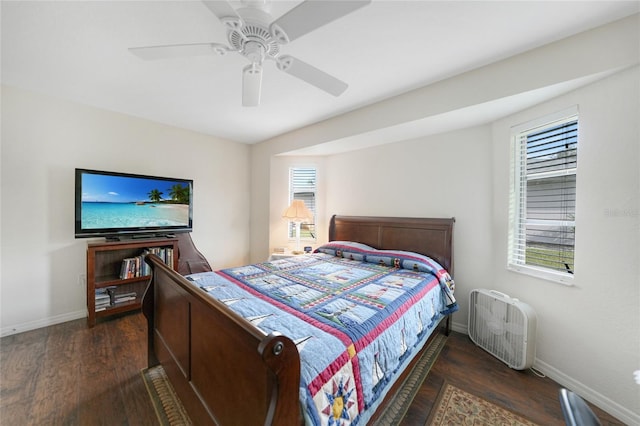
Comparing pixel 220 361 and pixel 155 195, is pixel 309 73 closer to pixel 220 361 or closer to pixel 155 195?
pixel 220 361

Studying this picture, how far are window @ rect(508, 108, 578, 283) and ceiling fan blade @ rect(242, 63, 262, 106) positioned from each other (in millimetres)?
2362

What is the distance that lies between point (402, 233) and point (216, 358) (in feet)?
8.19

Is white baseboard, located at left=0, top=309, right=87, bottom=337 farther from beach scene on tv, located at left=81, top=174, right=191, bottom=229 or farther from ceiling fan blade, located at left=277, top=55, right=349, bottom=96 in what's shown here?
ceiling fan blade, located at left=277, top=55, right=349, bottom=96

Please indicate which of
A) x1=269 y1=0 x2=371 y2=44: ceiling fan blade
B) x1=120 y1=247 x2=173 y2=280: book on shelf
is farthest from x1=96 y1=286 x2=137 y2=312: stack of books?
x1=269 y1=0 x2=371 y2=44: ceiling fan blade

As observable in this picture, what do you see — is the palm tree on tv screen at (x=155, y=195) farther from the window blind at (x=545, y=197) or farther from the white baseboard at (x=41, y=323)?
the window blind at (x=545, y=197)

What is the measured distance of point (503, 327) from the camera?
2123 millimetres

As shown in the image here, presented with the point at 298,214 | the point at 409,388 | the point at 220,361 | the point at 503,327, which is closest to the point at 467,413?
the point at 409,388

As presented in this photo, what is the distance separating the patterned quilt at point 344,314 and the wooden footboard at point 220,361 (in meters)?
0.16

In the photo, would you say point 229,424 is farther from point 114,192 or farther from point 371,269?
point 114,192

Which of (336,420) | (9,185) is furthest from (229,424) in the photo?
(9,185)

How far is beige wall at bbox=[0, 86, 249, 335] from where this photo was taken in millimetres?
2432

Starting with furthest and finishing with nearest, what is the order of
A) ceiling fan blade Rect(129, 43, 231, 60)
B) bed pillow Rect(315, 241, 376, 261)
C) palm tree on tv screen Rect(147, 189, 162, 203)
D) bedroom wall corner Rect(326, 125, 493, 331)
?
palm tree on tv screen Rect(147, 189, 162, 203)
bed pillow Rect(315, 241, 376, 261)
bedroom wall corner Rect(326, 125, 493, 331)
ceiling fan blade Rect(129, 43, 231, 60)

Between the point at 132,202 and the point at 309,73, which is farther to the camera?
the point at 132,202

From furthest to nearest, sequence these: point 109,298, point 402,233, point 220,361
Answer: point 402,233 → point 109,298 → point 220,361
